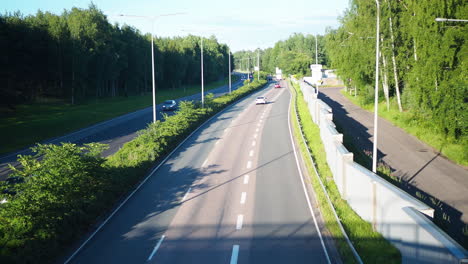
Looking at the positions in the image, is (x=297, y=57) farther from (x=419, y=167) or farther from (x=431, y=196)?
(x=431, y=196)

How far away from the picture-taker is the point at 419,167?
77.9 ft

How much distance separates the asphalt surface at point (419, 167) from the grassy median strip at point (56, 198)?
1232cm

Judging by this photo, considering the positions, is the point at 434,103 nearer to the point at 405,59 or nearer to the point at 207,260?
the point at 405,59

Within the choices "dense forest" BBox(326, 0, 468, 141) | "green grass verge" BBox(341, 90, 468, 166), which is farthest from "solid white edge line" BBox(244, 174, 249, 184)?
"dense forest" BBox(326, 0, 468, 141)

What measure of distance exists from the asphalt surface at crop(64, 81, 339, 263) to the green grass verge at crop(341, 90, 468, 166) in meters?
10.6

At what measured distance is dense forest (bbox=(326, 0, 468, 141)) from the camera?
25953mm

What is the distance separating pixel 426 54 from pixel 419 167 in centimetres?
1006

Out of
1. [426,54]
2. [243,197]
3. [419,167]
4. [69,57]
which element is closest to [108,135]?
[243,197]

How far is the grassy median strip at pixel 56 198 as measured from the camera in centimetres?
1120

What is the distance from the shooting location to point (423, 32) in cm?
2941

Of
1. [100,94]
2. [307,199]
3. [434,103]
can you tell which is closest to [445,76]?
[434,103]

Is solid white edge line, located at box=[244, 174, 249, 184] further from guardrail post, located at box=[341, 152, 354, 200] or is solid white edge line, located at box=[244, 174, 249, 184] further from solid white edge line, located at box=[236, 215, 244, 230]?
guardrail post, located at box=[341, 152, 354, 200]

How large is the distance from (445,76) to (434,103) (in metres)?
2.11

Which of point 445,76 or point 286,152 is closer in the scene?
point 286,152
